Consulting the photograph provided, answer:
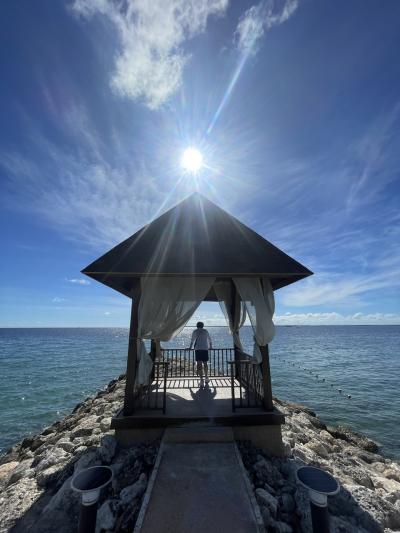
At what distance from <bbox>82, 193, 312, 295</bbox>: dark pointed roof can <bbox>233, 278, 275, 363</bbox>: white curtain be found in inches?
15.5

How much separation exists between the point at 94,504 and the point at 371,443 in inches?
378

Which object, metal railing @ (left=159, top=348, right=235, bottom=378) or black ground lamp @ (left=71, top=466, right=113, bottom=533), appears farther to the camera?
metal railing @ (left=159, top=348, right=235, bottom=378)

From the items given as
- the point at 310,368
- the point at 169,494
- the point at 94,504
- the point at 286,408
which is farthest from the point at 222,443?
the point at 310,368

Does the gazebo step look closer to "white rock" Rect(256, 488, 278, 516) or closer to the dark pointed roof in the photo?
"white rock" Rect(256, 488, 278, 516)

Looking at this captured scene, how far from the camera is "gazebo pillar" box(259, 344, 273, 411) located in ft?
17.1

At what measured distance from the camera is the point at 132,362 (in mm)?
5273

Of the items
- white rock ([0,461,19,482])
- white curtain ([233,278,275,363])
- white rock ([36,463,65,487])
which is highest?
white curtain ([233,278,275,363])

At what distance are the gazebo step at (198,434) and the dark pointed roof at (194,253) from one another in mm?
2931

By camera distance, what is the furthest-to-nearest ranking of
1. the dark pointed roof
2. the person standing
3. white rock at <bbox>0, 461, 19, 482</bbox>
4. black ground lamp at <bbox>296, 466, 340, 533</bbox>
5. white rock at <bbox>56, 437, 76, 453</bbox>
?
the person standing
white rock at <bbox>0, 461, 19, 482</bbox>
white rock at <bbox>56, 437, 76, 453</bbox>
the dark pointed roof
black ground lamp at <bbox>296, 466, 340, 533</bbox>

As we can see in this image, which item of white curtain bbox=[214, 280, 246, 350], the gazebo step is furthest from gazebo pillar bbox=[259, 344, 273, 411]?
white curtain bbox=[214, 280, 246, 350]

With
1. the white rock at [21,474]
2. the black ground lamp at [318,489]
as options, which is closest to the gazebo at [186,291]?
the white rock at [21,474]

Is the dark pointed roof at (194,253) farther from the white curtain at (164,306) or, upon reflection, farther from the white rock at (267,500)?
the white rock at (267,500)

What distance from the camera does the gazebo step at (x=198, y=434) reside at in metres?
4.71

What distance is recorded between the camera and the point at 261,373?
550 cm
